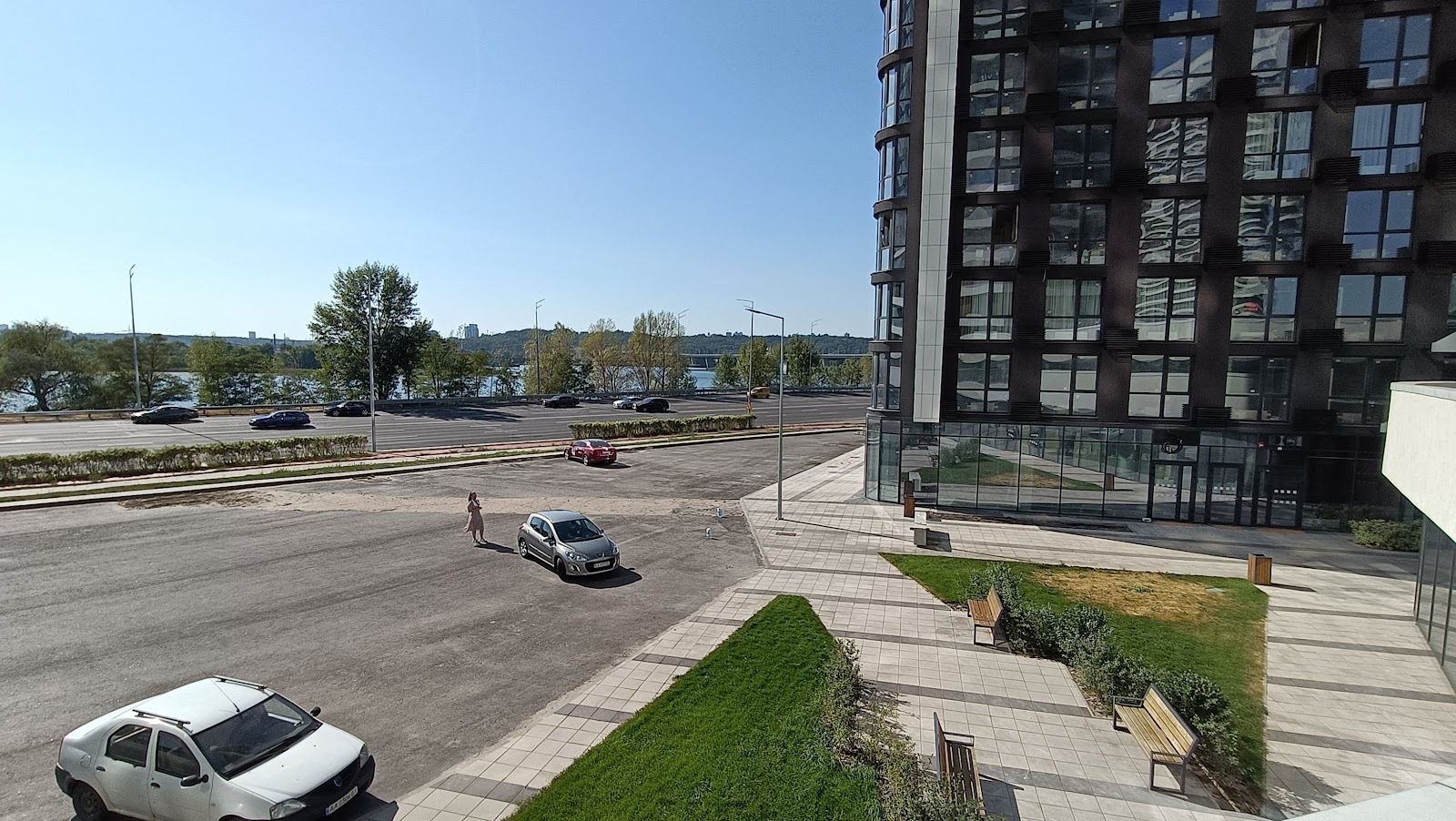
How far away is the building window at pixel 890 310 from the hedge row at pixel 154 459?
1307 inches

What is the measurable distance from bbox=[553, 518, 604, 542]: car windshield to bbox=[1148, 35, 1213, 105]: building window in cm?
2813

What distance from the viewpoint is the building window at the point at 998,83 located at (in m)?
27.3

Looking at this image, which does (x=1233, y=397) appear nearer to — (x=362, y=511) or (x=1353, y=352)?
(x=1353, y=352)

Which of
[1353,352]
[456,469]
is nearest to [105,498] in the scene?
[456,469]

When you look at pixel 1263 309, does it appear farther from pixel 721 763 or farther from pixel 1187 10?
pixel 721 763

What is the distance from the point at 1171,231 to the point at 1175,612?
1762 cm

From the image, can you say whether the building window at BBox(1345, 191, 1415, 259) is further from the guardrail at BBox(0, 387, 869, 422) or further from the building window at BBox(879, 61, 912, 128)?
the guardrail at BBox(0, 387, 869, 422)

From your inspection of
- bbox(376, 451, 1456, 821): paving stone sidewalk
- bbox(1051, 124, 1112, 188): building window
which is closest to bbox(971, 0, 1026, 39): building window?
bbox(1051, 124, 1112, 188): building window

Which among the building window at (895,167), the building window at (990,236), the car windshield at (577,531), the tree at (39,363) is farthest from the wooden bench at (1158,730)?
the tree at (39,363)

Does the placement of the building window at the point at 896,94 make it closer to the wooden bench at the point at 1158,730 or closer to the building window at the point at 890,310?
the building window at the point at 890,310

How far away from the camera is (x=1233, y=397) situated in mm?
26094

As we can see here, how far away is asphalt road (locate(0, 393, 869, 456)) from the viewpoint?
42750mm

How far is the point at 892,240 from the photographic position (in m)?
29.4

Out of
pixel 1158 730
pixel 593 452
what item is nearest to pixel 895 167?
pixel 593 452
